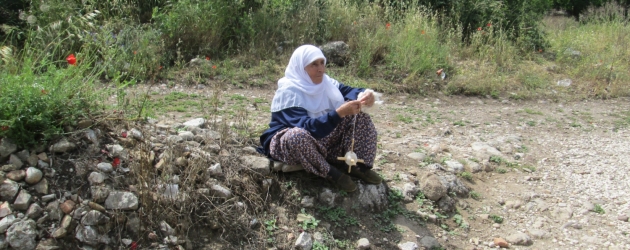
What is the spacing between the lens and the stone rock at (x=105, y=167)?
9.43ft

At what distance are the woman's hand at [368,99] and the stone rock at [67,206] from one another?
5.82 ft

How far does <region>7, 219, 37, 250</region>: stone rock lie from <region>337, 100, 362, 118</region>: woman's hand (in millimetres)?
1789

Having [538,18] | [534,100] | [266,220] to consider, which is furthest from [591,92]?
[266,220]

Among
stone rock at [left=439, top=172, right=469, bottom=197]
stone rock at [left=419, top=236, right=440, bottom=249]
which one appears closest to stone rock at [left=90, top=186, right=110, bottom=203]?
stone rock at [left=419, top=236, right=440, bottom=249]

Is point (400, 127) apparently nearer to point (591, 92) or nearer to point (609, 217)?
point (609, 217)

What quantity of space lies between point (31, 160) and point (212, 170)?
1.02 metres

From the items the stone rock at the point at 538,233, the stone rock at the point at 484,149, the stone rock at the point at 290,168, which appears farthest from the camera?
the stone rock at the point at 484,149

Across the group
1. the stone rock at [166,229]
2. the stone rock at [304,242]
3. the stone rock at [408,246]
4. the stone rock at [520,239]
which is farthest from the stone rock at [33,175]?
the stone rock at [520,239]

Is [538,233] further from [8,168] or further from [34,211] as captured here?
[8,168]

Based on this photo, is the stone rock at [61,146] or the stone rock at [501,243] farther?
the stone rock at [501,243]

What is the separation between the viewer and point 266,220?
320cm

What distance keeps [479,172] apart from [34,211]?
335 cm

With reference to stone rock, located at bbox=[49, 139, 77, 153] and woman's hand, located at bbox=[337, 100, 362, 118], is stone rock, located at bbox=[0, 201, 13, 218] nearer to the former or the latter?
stone rock, located at bbox=[49, 139, 77, 153]

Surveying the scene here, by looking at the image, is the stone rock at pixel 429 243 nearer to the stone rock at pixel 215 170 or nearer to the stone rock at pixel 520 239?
the stone rock at pixel 520 239
